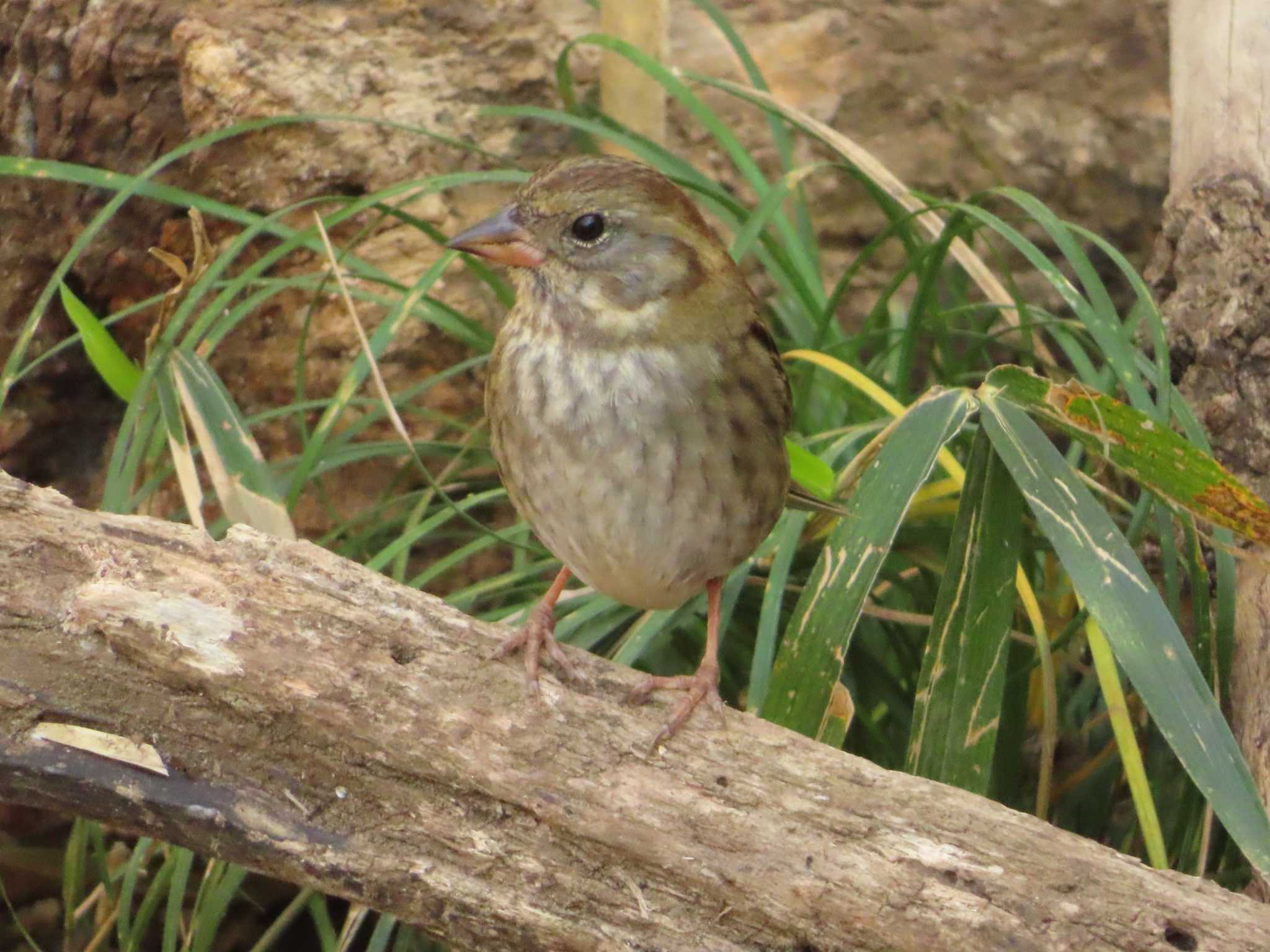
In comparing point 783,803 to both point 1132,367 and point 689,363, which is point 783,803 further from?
point 1132,367

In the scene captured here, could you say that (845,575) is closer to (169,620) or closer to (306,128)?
(169,620)

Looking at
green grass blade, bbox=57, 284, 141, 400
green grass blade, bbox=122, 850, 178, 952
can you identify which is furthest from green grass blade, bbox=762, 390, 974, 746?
green grass blade, bbox=57, 284, 141, 400

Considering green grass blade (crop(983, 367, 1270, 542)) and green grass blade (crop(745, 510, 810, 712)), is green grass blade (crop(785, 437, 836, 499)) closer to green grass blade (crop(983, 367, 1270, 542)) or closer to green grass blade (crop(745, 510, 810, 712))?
green grass blade (crop(745, 510, 810, 712))

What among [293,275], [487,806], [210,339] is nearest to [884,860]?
[487,806]

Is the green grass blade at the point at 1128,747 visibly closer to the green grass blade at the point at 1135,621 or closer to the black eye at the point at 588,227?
the green grass blade at the point at 1135,621

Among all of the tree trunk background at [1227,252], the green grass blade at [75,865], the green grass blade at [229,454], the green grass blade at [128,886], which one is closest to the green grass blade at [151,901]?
the green grass blade at [128,886]

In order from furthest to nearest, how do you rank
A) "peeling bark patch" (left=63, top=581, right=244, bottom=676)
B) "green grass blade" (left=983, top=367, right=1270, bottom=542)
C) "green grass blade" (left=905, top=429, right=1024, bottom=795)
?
"green grass blade" (left=905, top=429, right=1024, bottom=795) < "green grass blade" (left=983, top=367, right=1270, bottom=542) < "peeling bark patch" (left=63, top=581, right=244, bottom=676)

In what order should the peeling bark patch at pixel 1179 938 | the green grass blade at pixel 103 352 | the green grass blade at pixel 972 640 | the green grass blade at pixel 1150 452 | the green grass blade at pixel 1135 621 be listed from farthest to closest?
the green grass blade at pixel 103 352, the green grass blade at pixel 972 640, the green grass blade at pixel 1150 452, the green grass blade at pixel 1135 621, the peeling bark patch at pixel 1179 938

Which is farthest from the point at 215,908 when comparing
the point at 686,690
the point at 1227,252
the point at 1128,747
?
the point at 1227,252
